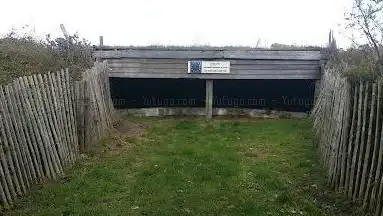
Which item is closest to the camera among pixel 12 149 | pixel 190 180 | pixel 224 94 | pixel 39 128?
pixel 12 149

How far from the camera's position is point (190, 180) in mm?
8172

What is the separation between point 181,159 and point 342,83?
349cm

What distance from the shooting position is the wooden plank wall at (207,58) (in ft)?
57.1

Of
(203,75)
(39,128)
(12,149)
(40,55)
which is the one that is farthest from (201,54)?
(12,149)

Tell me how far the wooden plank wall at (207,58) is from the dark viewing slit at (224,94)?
149cm

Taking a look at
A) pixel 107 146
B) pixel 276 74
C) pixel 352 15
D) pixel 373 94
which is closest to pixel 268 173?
pixel 373 94

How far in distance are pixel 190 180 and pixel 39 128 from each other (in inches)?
101

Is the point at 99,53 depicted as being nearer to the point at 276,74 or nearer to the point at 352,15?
the point at 276,74

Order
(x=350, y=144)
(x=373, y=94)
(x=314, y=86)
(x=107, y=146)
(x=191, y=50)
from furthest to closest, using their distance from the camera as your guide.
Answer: (x=314, y=86) → (x=191, y=50) → (x=107, y=146) → (x=350, y=144) → (x=373, y=94)

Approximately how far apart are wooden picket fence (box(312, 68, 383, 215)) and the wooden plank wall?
9087 mm

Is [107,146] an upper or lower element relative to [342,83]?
lower

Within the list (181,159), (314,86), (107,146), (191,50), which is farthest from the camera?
(314,86)

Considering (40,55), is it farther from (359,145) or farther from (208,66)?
(359,145)

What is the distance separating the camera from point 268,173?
8.72m
